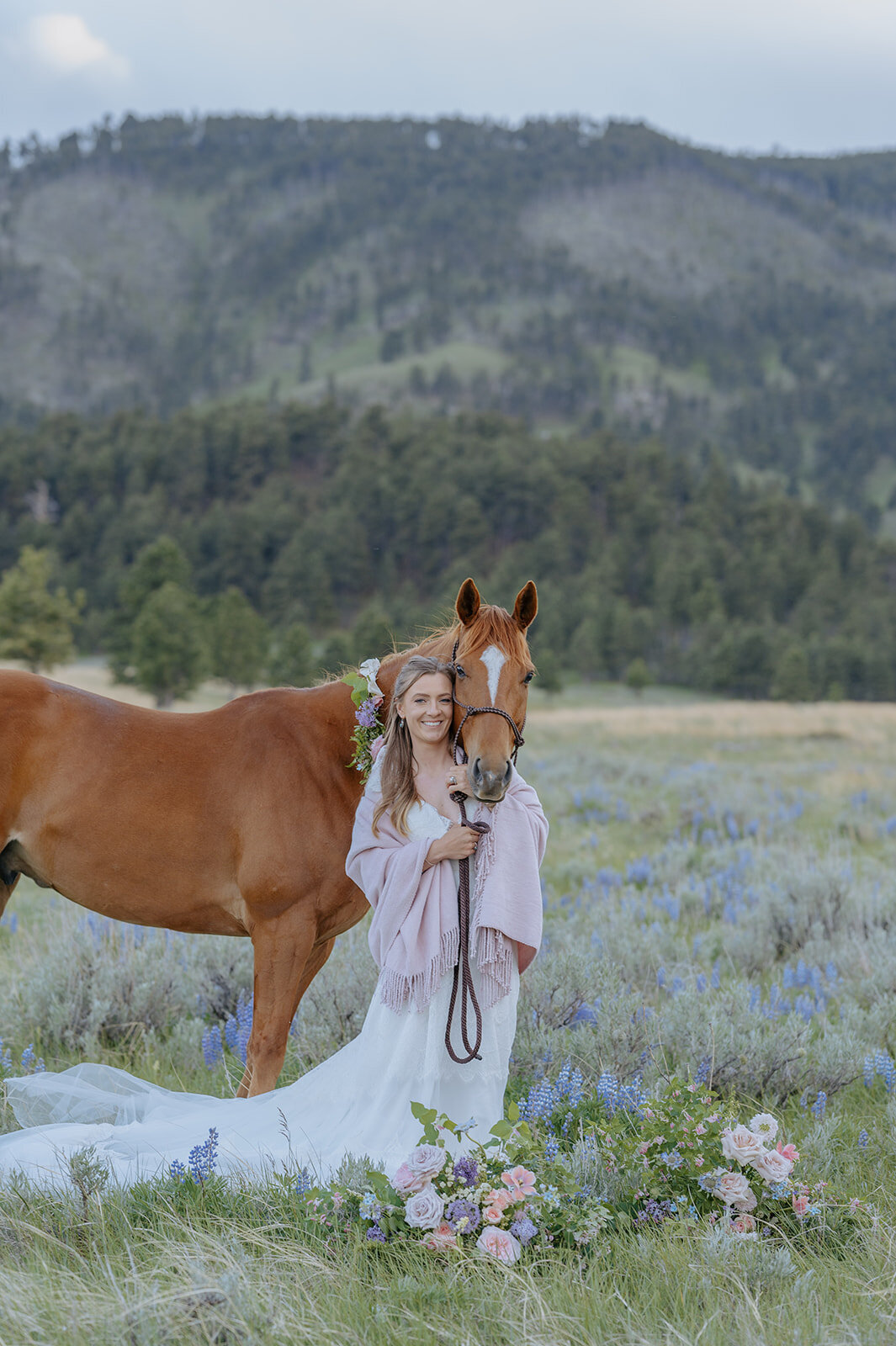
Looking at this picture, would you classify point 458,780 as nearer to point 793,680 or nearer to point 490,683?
point 490,683

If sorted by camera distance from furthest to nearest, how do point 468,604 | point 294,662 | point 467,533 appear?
point 467,533, point 294,662, point 468,604

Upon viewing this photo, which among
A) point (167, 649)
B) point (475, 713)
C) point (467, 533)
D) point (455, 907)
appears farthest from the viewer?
point (467, 533)

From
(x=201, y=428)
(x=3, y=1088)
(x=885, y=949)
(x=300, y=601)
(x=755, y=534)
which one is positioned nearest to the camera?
(x=3, y=1088)

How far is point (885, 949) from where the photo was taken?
6094mm

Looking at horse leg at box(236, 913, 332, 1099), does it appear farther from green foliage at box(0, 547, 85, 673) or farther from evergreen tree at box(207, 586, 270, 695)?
evergreen tree at box(207, 586, 270, 695)

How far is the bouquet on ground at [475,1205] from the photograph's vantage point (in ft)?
9.42

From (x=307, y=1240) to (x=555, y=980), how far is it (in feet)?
7.73

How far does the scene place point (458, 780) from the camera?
3.38 metres

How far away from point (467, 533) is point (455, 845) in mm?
90325

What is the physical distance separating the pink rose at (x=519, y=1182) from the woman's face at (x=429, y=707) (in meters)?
1.37

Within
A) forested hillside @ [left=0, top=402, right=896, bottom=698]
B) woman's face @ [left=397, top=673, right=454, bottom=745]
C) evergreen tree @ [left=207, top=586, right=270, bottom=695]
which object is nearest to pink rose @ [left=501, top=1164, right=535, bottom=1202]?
woman's face @ [left=397, top=673, right=454, bottom=745]

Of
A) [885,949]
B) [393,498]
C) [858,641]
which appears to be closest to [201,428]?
[393,498]

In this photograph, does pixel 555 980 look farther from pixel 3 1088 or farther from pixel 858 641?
pixel 858 641

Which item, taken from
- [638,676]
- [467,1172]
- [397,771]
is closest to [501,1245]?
[467,1172]
